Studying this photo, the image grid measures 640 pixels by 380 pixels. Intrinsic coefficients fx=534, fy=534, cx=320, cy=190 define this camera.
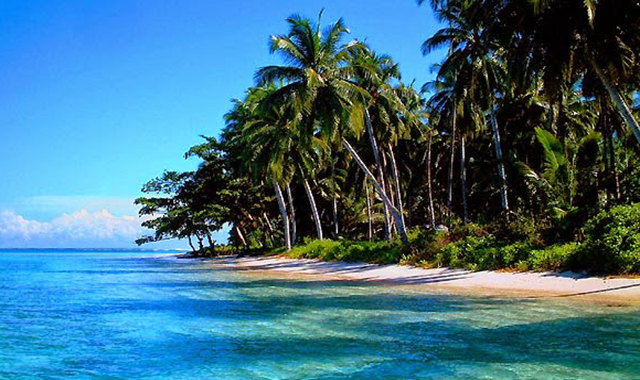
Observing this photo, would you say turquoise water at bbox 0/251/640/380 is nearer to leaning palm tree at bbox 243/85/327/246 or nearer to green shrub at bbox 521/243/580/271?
green shrub at bbox 521/243/580/271

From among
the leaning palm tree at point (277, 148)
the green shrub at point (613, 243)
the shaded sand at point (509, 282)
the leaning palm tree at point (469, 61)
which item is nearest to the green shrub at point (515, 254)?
the shaded sand at point (509, 282)

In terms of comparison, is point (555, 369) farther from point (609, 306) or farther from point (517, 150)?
point (517, 150)

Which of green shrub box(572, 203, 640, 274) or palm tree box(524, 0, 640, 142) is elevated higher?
palm tree box(524, 0, 640, 142)

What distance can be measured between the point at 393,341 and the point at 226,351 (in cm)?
245

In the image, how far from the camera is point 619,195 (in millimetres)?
19672

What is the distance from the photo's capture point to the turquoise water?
20.7ft

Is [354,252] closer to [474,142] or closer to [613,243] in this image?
[613,243]

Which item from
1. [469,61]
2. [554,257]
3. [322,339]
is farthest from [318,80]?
[322,339]

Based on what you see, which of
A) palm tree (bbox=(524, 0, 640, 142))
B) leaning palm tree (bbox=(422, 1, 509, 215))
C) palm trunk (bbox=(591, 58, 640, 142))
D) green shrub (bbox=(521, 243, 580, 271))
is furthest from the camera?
leaning palm tree (bbox=(422, 1, 509, 215))

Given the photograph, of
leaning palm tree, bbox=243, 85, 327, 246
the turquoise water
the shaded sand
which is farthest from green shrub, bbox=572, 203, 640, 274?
leaning palm tree, bbox=243, 85, 327, 246

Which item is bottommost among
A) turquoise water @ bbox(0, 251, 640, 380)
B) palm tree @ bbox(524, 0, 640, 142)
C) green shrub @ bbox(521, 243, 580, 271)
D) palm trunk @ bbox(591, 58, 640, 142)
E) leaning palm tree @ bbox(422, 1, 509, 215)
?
turquoise water @ bbox(0, 251, 640, 380)

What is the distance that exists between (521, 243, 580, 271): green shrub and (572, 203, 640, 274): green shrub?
1.06 ft

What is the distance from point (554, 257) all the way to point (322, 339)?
33.4 ft

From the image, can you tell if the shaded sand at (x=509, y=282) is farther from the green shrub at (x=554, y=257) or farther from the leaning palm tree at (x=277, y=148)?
the leaning palm tree at (x=277, y=148)
